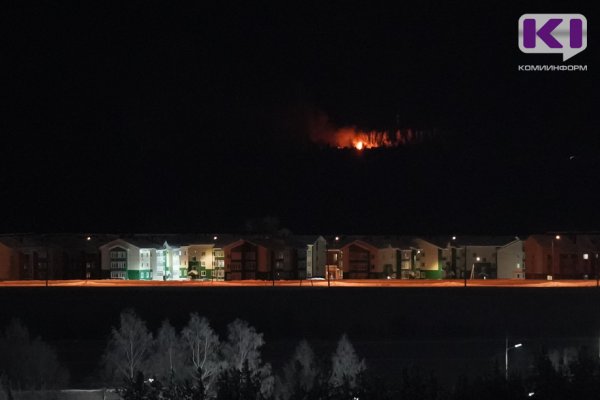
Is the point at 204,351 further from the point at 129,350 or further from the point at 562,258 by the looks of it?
the point at 562,258

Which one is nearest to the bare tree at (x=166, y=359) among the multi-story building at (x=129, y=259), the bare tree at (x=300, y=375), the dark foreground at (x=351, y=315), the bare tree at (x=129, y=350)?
the bare tree at (x=129, y=350)

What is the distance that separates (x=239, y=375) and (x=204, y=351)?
1.72 m

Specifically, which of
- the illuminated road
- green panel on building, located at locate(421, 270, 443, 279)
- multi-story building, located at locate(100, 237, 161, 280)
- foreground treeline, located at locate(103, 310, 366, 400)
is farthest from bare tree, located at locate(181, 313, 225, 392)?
green panel on building, located at locate(421, 270, 443, 279)

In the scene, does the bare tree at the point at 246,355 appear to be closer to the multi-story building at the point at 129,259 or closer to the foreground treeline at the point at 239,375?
the foreground treeline at the point at 239,375

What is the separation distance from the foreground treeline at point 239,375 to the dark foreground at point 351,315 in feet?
5.73

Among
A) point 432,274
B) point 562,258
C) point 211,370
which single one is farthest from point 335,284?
point 211,370

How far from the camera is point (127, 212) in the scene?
27.4 metres

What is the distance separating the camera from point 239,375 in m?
8.70

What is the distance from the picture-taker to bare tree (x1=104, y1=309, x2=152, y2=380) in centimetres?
1007

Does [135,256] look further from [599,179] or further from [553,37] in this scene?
[599,179]

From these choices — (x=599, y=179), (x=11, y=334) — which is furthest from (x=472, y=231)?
(x=11, y=334)

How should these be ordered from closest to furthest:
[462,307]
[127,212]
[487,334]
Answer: [487,334], [462,307], [127,212]

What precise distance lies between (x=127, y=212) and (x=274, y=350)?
15.2 m

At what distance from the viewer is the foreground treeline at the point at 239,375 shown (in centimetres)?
855
